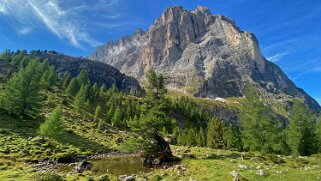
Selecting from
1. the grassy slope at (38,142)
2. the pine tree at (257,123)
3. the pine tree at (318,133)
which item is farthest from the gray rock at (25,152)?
the pine tree at (318,133)

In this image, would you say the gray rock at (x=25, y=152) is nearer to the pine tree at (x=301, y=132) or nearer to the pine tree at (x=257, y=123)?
the pine tree at (x=257, y=123)

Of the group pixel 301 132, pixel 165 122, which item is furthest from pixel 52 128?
pixel 301 132

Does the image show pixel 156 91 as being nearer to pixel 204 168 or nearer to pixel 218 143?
pixel 204 168

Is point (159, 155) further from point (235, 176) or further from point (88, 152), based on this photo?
point (88, 152)

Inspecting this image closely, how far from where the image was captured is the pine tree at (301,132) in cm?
6072

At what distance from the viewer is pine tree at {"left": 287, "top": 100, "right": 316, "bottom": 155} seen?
199 feet

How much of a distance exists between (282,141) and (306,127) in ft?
20.4

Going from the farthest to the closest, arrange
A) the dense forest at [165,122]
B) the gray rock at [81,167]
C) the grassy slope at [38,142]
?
the grassy slope at [38,142]
the dense forest at [165,122]
the gray rock at [81,167]

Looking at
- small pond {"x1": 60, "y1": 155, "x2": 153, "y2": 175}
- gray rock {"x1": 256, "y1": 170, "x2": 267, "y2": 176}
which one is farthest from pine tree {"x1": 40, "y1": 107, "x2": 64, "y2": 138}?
gray rock {"x1": 256, "y1": 170, "x2": 267, "y2": 176}

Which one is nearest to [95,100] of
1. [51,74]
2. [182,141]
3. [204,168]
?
[51,74]

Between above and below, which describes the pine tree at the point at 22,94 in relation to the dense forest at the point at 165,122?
above

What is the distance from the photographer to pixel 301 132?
61281 mm

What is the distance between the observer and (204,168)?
30094 millimetres

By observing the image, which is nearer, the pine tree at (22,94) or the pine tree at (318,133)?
the pine tree at (318,133)
